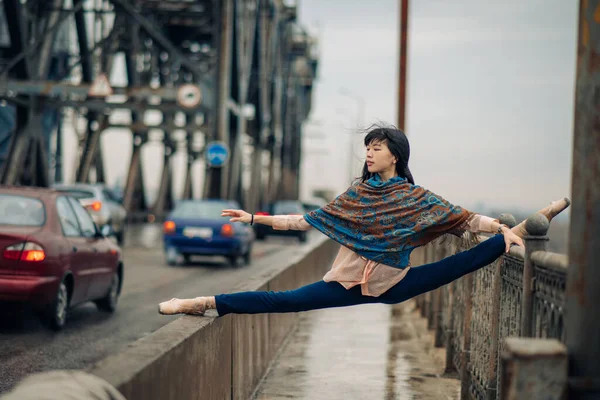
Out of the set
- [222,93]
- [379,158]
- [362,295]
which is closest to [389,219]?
[379,158]

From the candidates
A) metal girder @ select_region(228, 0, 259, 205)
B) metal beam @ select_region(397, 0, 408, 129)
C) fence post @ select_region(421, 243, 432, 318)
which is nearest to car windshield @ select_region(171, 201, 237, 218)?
metal beam @ select_region(397, 0, 408, 129)

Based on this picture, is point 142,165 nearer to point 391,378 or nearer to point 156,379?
point 391,378

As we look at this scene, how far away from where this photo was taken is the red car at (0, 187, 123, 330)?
384 inches

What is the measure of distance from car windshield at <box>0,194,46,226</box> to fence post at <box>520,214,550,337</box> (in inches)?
264

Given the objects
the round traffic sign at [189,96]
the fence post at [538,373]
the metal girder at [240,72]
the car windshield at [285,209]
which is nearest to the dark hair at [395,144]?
the fence post at [538,373]

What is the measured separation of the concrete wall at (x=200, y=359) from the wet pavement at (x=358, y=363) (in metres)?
0.29

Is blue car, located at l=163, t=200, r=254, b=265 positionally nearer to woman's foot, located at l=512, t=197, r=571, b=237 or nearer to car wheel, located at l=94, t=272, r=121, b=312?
car wheel, located at l=94, t=272, r=121, b=312

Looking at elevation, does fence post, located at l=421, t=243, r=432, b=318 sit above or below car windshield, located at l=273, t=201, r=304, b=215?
above

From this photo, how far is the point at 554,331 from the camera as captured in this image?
4.01 metres

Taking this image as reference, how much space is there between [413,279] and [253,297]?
927mm

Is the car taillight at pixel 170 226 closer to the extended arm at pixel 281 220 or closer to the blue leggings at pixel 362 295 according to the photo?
the blue leggings at pixel 362 295

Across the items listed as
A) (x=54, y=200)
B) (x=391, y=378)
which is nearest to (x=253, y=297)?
(x=391, y=378)

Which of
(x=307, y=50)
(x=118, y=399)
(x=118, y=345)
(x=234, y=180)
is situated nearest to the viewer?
(x=118, y=399)

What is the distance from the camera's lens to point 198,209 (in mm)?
22984
